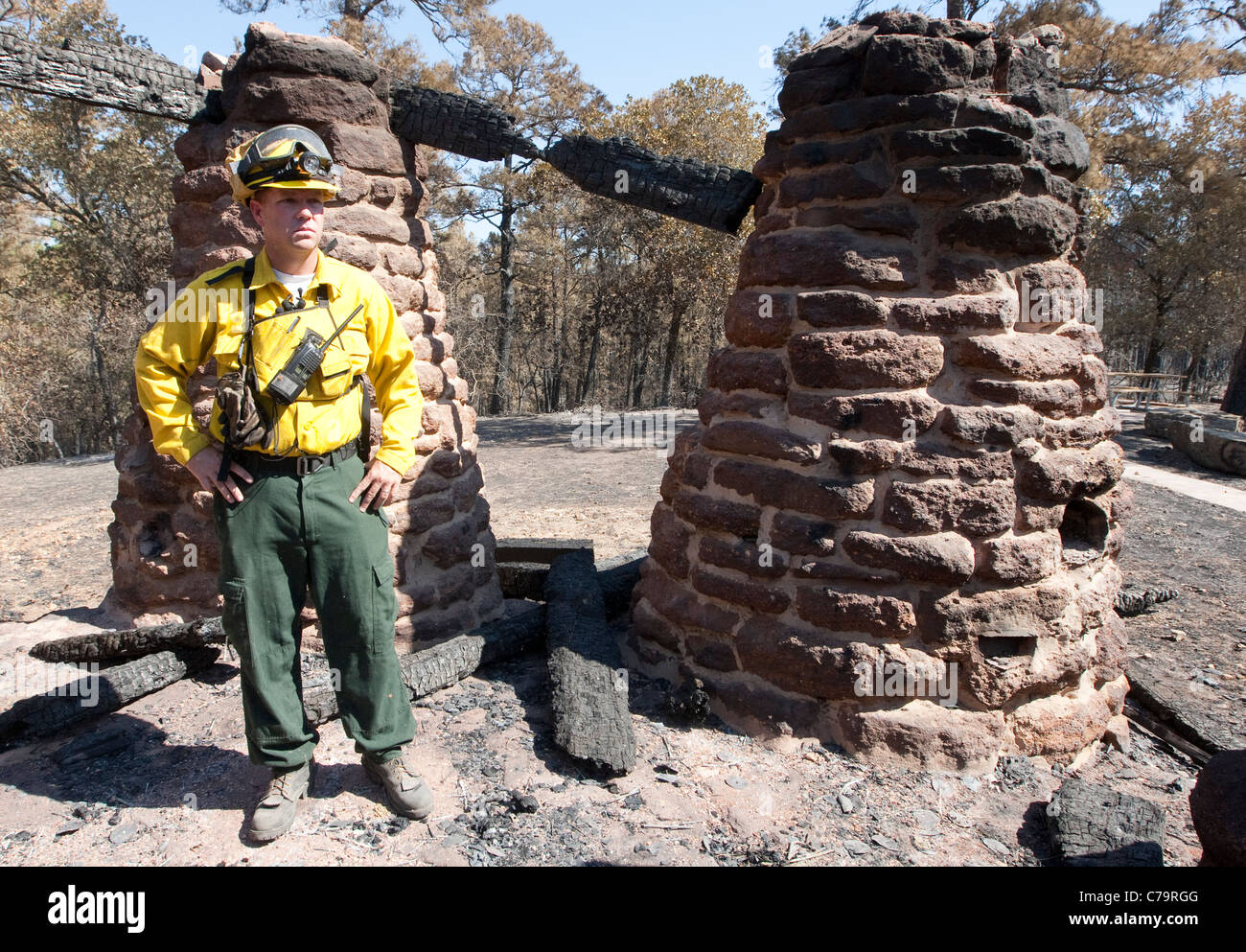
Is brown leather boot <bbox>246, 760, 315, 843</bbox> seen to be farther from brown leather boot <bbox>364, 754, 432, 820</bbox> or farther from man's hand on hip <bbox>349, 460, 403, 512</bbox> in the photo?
man's hand on hip <bbox>349, 460, 403, 512</bbox>

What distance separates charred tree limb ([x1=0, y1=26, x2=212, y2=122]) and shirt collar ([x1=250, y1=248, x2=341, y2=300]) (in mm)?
2013

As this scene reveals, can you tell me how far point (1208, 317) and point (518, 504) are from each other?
26.7m

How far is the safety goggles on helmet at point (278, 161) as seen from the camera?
7.93 feet

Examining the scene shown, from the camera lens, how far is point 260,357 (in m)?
2.50

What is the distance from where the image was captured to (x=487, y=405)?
896 inches

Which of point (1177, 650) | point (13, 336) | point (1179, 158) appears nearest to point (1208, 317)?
point (1179, 158)

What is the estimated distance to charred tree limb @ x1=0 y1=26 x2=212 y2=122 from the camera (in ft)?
12.0

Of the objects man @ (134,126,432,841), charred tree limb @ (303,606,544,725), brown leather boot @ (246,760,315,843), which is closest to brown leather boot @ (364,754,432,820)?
man @ (134,126,432,841)

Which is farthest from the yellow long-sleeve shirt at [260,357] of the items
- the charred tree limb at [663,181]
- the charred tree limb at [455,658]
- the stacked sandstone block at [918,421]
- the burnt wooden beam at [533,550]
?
the burnt wooden beam at [533,550]

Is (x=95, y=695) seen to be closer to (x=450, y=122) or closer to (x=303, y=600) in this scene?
(x=303, y=600)

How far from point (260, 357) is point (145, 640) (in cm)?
199

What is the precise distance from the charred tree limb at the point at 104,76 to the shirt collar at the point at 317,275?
2.01 metres

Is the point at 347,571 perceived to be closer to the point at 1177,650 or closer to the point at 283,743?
the point at 283,743

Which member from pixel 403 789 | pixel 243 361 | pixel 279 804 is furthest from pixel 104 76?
pixel 403 789
